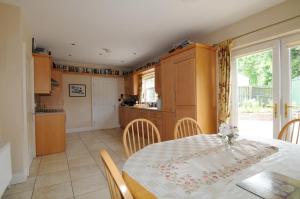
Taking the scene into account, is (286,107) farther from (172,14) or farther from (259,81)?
(172,14)

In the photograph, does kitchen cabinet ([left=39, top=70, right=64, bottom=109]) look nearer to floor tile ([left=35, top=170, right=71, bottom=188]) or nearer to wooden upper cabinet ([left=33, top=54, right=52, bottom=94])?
wooden upper cabinet ([left=33, top=54, right=52, bottom=94])

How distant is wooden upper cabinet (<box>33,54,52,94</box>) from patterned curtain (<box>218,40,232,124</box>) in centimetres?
343

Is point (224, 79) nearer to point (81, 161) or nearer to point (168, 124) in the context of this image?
point (168, 124)

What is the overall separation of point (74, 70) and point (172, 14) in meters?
4.18

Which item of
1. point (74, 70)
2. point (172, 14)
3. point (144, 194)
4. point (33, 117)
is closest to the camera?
point (144, 194)

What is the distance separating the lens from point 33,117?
3.12 m

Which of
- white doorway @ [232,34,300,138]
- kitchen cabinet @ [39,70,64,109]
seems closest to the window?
kitchen cabinet @ [39,70,64,109]

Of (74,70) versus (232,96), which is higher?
(74,70)

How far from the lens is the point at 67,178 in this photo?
89.5 inches

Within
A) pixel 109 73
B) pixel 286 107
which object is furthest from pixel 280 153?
pixel 109 73

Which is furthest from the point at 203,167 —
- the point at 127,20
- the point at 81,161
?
the point at 81,161

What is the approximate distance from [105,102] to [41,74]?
282 centimetres

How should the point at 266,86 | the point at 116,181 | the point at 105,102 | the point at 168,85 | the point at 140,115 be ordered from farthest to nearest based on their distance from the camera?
the point at 105,102 < the point at 140,115 < the point at 168,85 < the point at 266,86 < the point at 116,181

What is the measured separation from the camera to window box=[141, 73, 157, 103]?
549 cm
